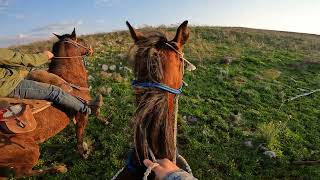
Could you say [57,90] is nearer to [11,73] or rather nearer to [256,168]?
[11,73]

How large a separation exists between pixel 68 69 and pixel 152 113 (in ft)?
18.2

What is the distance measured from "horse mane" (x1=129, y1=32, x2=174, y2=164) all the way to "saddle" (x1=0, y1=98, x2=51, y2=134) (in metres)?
3.61

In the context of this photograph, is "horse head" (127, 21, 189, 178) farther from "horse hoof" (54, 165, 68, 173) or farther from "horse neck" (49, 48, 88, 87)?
"horse neck" (49, 48, 88, 87)

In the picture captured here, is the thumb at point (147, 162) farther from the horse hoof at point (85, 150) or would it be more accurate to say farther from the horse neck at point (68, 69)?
the horse hoof at point (85, 150)

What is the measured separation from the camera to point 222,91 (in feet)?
45.5

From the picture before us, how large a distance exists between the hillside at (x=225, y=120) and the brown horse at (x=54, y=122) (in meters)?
0.82

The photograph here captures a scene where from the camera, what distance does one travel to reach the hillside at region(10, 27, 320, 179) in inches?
332

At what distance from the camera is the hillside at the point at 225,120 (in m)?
8.44

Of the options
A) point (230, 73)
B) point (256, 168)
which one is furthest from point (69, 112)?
point (230, 73)

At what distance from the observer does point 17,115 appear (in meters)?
6.19

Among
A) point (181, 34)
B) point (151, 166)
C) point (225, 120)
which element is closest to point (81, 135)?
point (225, 120)

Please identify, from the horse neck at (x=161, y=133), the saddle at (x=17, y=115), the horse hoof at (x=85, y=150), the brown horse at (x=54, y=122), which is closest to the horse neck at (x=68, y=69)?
the brown horse at (x=54, y=122)

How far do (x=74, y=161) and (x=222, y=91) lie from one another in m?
6.91

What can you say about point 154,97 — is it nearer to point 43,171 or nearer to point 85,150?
point 43,171
